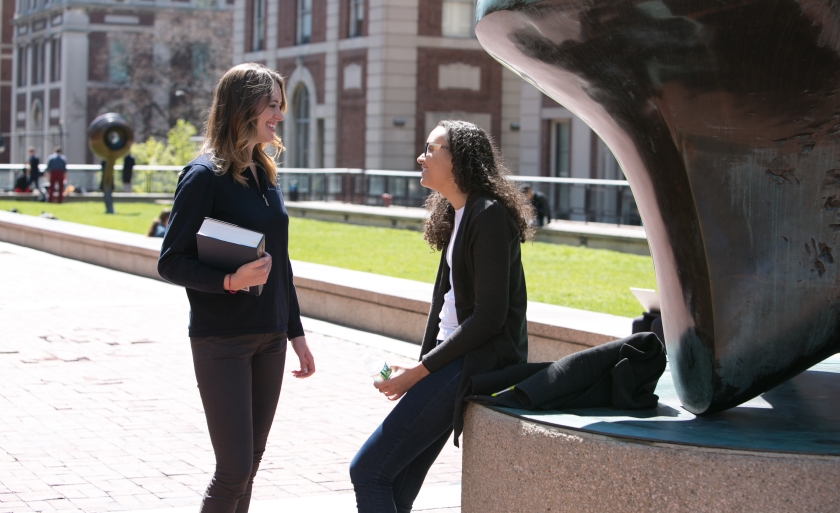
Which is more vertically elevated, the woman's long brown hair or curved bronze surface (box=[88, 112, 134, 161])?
curved bronze surface (box=[88, 112, 134, 161])

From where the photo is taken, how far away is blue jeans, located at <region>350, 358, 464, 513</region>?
384cm

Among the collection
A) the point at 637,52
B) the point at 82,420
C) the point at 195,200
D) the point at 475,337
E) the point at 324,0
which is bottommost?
the point at 82,420

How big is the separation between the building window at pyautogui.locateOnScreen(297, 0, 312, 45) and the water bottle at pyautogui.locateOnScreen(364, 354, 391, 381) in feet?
126

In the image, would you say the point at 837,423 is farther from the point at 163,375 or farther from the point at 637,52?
the point at 163,375

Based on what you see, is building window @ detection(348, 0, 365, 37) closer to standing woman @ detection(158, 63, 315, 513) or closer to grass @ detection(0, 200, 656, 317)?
grass @ detection(0, 200, 656, 317)

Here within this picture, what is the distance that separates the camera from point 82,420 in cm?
692

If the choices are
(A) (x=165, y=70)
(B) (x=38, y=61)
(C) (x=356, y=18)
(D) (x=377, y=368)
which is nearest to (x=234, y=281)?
(D) (x=377, y=368)

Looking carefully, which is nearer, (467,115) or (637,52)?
(637,52)

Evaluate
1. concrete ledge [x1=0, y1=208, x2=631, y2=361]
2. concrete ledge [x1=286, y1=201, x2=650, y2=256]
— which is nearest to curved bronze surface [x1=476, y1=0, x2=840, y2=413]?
concrete ledge [x1=0, y1=208, x2=631, y2=361]

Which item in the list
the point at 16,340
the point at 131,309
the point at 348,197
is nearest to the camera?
the point at 16,340

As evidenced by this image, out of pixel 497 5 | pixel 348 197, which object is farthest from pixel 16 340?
pixel 348 197

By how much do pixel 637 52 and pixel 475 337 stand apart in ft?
3.49

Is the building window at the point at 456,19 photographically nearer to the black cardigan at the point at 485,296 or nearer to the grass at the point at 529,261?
the grass at the point at 529,261

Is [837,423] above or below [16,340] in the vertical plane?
above
